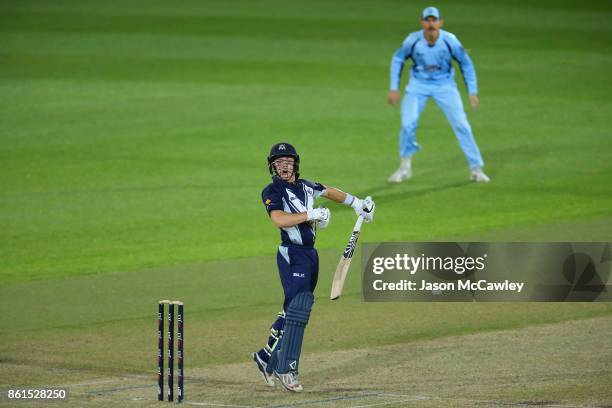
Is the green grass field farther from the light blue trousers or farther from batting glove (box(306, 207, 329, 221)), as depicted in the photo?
batting glove (box(306, 207, 329, 221))

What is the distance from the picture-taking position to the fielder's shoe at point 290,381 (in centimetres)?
949

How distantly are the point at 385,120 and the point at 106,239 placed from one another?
868cm

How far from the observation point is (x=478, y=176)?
18.9 metres

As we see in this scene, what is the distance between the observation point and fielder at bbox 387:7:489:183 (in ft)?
59.0

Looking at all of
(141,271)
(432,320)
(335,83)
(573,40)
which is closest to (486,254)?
(432,320)

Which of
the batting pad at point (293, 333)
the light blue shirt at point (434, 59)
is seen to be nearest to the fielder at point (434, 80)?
the light blue shirt at point (434, 59)

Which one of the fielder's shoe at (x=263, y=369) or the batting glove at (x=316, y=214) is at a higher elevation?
the batting glove at (x=316, y=214)

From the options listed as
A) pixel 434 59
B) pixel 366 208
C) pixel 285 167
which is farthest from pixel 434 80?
pixel 285 167

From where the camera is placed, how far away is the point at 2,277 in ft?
46.2

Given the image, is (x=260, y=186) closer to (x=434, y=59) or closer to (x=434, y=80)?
(x=434, y=80)

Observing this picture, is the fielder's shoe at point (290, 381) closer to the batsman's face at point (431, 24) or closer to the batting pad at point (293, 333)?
the batting pad at point (293, 333)

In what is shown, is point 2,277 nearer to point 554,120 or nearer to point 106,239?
point 106,239

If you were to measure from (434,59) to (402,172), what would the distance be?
6.32 ft

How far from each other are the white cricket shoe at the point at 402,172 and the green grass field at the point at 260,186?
0.92 feet
